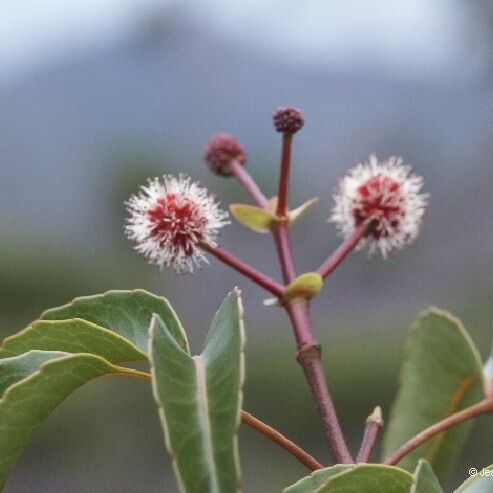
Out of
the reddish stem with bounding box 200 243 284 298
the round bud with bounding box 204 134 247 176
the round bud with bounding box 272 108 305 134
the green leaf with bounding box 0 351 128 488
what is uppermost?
the round bud with bounding box 204 134 247 176

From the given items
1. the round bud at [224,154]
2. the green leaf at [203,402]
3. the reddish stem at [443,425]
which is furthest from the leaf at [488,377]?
the round bud at [224,154]

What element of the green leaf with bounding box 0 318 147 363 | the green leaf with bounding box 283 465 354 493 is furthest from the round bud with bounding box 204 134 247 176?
the green leaf with bounding box 283 465 354 493

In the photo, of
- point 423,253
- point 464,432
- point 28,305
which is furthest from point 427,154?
point 464,432

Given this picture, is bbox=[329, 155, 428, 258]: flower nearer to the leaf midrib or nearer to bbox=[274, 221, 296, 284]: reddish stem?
bbox=[274, 221, 296, 284]: reddish stem

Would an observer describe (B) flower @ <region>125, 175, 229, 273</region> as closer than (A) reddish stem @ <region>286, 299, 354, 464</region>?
No

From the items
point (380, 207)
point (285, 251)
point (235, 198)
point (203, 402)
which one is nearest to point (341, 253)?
point (285, 251)

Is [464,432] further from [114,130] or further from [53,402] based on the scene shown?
[114,130]

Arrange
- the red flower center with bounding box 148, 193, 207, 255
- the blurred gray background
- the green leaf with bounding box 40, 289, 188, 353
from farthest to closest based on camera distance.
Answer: the blurred gray background → the red flower center with bounding box 148, 193, 207, 255 → the green leaf with bounding box 40, 289, 188, 353
